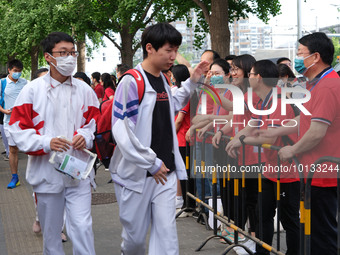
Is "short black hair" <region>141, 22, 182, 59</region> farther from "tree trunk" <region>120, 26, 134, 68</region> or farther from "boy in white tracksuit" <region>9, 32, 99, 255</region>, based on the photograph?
"tree trunk" <region>120, 26, 134, 68</region>

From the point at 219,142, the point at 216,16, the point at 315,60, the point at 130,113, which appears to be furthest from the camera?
the point at 216,16

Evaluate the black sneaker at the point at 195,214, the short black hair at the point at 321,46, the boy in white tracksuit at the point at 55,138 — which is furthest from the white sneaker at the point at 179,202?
the short black hair at the point at 321,46

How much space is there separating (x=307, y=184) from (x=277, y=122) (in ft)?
3.53

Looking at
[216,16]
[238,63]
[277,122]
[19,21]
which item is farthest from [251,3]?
[277,122]

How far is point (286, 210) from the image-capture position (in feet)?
16.9

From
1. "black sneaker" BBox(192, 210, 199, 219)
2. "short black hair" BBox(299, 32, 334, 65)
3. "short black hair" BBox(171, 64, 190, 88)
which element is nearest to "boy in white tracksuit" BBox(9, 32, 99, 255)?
"short black hair" BBox(299, 32, 334, 65)

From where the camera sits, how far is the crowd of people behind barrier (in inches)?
162

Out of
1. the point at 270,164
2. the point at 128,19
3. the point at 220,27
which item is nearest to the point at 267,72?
the point at 270,164

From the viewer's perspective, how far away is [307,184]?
4.09 m

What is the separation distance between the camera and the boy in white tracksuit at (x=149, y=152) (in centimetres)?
398

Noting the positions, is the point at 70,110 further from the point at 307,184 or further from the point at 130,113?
the point at 307,184

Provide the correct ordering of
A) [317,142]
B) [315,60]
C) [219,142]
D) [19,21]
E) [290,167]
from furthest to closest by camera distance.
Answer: [19,21]
[219,142]
[290,167]
[315,60]
[317,142]

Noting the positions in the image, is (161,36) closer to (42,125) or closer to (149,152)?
(149,152)

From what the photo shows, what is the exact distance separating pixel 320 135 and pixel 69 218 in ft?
6.86
